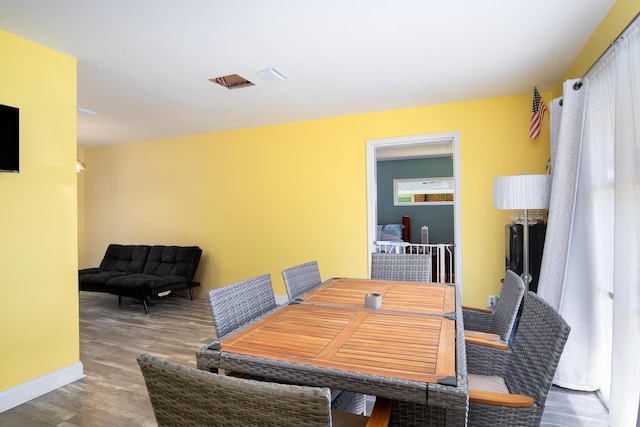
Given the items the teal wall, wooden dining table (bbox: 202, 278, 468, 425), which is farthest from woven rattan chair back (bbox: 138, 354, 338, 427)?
the teal wall

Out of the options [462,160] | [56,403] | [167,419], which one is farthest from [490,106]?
[56,403]

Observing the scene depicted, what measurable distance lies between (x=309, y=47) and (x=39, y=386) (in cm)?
309

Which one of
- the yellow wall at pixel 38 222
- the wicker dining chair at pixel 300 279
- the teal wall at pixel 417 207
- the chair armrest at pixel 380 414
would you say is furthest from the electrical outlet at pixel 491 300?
the yellow wall at pixel 38 222

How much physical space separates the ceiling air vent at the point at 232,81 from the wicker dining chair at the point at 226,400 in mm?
2786

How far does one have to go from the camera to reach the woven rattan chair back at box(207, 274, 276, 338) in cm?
169

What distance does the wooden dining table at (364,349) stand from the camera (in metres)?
1.08

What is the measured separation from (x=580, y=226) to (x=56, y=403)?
377 cm

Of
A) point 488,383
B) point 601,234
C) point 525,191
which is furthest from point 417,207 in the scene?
point 488,383

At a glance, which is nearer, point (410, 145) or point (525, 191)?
point (525, 191)

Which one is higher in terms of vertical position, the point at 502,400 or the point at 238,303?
the point at 238,303

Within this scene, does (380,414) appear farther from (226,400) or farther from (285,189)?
(285,189)

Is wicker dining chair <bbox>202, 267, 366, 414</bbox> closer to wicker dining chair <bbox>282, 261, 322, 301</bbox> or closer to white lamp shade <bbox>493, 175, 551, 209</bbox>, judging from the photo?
wicker dining chair <bbox>282, 261, 322, 301</bbox>

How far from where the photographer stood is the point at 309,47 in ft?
8.34

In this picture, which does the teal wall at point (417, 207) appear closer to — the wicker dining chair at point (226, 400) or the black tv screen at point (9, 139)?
the black tv screen at point (9, 139)
